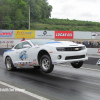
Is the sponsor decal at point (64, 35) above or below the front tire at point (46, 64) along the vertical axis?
above

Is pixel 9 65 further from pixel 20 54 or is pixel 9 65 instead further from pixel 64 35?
pixel 64 35

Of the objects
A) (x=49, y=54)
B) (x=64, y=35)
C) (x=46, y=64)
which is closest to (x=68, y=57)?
(x=49, y=54)

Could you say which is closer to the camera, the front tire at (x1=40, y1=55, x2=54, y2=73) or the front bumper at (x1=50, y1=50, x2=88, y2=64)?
the front bumper at (x1=50, y1=50, x2=88, y2=64)

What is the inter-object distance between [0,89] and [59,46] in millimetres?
2775

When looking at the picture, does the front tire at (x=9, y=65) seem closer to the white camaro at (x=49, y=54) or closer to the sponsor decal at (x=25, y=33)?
the white camaro at (x=49, y=54)

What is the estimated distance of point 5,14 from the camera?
7394 cm

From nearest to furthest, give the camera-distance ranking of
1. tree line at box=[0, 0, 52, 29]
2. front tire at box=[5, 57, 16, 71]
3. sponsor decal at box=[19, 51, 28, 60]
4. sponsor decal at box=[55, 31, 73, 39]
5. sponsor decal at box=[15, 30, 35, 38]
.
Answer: sponsor decal at box=[19, 51, 28, 60]
front tire at box=[5, 57, 16, 71]
sponsor decal at box=[15, 30, 35, 38]
sponsor decal at box=[55, 31, 73, 39]
tree line at box=[0, 0, 52, 29]

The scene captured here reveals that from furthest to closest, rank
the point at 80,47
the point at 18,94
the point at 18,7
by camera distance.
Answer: the point at 18,7 < the point at 80,47 < the point at 18,94

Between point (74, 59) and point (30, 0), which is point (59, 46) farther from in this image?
point (30, 0)

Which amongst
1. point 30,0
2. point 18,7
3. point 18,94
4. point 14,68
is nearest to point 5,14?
point 18,7

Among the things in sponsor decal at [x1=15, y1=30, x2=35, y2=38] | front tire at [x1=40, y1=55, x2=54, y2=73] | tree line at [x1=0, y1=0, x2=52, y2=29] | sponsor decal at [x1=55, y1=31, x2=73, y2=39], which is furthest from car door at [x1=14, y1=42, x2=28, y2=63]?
tree line at [x1=0, y1=0, x2=52, y2=29]

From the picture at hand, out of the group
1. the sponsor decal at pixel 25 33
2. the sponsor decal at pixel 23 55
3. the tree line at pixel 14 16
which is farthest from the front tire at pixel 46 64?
the tree line at pixel 14 16

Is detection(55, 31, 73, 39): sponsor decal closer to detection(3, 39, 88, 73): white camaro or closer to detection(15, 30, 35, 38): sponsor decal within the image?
detection(15, 30, 35, 38): sponsor decal

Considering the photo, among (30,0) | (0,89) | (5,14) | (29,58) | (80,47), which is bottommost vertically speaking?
(0,89)
